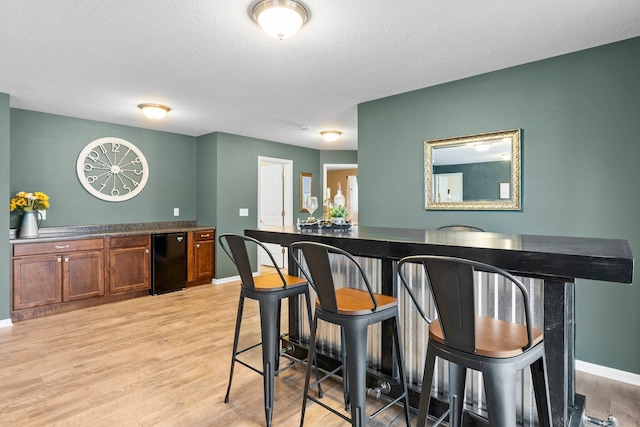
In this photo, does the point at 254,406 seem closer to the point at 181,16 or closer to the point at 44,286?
the point at 181,16

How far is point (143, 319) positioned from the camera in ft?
12.2

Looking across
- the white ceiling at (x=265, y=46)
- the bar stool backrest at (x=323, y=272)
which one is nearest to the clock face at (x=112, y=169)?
the white ceiling at (x=265, y=46)

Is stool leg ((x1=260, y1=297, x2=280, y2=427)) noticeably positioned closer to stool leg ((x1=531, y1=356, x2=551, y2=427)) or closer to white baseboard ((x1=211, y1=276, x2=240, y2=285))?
stool leg ((x1=531, y1=356, x2=551, y2=427))

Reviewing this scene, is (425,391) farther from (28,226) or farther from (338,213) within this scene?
(28,226)

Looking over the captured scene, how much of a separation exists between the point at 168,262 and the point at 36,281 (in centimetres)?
145

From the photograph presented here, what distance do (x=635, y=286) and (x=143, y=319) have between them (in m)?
4.42

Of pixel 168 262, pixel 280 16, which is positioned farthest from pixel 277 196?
pixel 280 16

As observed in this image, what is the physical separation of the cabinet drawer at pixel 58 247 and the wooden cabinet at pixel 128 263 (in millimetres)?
163

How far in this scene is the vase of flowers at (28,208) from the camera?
12.8ft

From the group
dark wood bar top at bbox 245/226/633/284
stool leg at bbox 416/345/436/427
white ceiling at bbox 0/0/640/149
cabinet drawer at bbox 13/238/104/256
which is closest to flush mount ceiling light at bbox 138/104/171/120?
white ceiling at bbox 0/0/640/149

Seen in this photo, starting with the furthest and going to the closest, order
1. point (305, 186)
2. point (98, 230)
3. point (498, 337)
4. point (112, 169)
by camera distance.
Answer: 1. point (305, 186)
2. point (112, 169)
3. point (98, 230)
4. point (498, 337)

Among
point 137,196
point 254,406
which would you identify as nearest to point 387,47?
point 254,406

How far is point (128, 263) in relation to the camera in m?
4.48

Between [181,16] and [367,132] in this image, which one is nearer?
[181,16]
